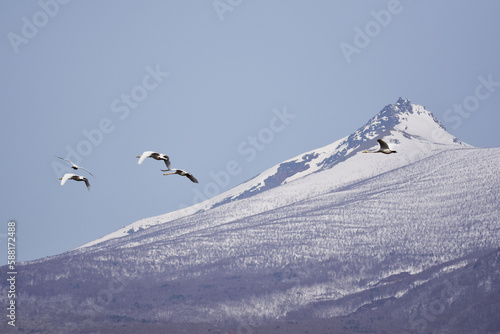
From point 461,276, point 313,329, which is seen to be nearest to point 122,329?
point 313,329

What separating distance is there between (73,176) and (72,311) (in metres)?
152

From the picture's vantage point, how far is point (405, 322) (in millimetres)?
175500

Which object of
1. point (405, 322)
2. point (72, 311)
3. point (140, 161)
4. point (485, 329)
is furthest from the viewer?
point (72, 311)

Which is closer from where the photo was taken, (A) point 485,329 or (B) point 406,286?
(A) point 485,329

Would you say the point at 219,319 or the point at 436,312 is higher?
the point at 219,319

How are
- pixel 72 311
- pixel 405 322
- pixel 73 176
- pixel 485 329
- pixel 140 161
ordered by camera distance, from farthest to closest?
1. pixel 72 311
2. pixel 405 322
3. pixel 485 329
4. pixel 73 176
5. pixel 140 161

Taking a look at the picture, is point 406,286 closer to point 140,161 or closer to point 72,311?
point 72,311

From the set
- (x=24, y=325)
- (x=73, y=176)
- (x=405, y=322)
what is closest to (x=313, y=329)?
(x=405, y=322)

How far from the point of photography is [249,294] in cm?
19800

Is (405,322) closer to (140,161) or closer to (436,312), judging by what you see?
(436,312)

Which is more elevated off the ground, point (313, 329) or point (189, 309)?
point (189, 309)

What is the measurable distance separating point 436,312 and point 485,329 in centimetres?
1646

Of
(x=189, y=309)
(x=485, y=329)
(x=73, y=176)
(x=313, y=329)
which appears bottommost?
(x=485, y=329)

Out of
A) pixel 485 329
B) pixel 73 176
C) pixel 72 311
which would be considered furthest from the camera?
pixel 72 311
